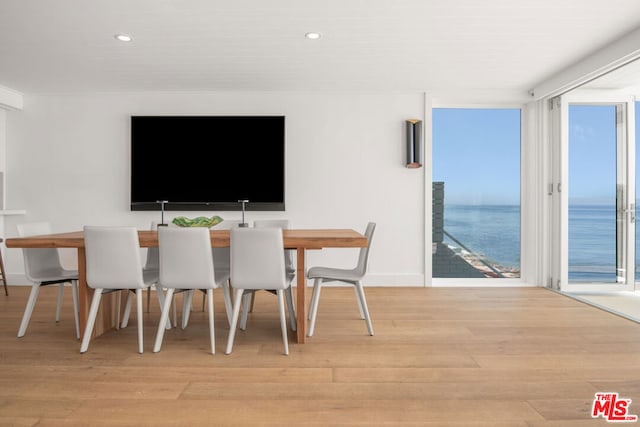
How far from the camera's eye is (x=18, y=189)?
17.9ft

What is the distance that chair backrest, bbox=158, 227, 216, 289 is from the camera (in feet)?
9.50

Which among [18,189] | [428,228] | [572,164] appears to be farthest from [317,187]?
[18,189]

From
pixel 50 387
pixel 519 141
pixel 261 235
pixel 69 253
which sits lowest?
pixel 50 387

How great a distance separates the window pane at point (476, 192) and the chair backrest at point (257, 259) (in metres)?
3.23

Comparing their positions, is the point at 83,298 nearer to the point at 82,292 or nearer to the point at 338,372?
the point at 82,292

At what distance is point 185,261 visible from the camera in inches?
116

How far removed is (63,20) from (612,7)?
4151mm

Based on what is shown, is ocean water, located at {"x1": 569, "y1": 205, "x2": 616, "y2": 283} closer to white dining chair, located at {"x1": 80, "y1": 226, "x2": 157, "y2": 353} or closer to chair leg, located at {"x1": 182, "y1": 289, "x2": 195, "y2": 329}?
chair leg, located at {"x1": 182, "y1": 289, "x2": 195, "y2": 329}

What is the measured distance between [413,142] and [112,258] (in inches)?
147

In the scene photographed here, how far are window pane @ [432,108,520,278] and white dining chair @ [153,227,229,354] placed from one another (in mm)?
3520

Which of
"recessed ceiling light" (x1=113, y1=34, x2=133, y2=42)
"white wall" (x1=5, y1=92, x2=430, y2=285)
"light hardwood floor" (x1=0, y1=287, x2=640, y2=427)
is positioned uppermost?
"recessed ceiling light" (x1=113, y1=34, x2=133, y2=42)

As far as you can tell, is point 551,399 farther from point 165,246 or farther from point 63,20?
point 63,20

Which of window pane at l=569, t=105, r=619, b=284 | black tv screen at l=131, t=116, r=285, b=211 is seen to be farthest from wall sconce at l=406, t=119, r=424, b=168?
window pane at l=569, t=105, r=619, b=284

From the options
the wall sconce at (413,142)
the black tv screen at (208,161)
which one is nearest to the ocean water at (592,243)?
the wall sconce at (413,142)
